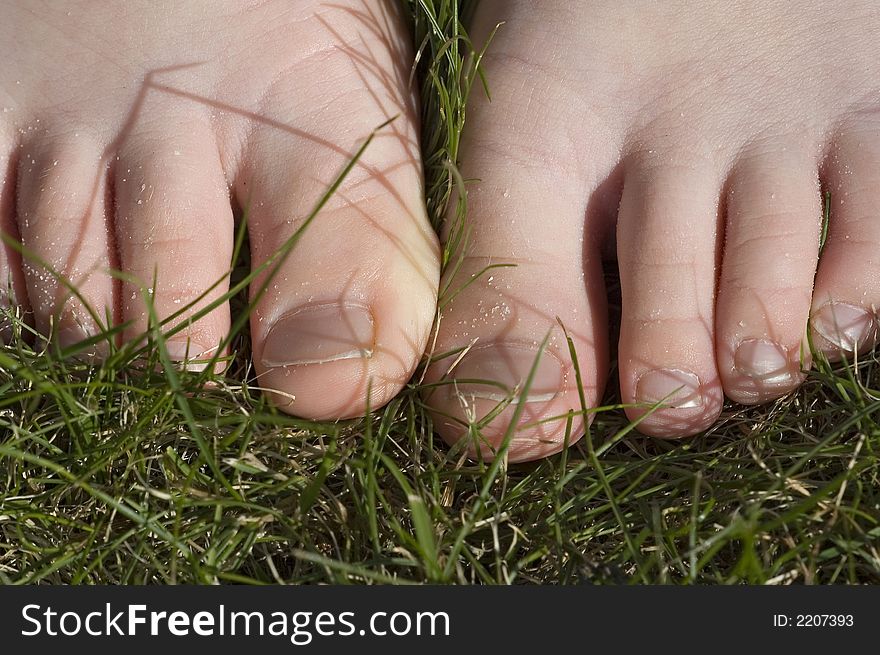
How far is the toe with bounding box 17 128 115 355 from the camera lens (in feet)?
3.30

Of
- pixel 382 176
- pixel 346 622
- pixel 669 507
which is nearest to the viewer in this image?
pixel 346 622

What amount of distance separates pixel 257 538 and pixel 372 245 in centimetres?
38

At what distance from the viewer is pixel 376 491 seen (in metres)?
0.89

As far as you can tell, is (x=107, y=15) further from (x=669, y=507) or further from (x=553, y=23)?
(x=669, y=507)

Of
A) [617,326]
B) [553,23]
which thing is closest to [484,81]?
[553,23]

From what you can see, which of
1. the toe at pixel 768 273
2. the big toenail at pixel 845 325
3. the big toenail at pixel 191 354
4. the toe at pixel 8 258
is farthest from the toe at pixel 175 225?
the big toenail at pixel 845 325

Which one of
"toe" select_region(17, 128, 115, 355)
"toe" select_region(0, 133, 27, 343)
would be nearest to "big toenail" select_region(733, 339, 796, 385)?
"toe" select_region(17, 128, 115, 355)

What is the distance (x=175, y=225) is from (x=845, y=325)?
2.84ft

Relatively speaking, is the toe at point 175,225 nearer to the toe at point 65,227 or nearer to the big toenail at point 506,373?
the toe at point 65,227

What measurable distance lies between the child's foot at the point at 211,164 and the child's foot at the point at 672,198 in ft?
0.39

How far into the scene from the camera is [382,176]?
3.46 feet

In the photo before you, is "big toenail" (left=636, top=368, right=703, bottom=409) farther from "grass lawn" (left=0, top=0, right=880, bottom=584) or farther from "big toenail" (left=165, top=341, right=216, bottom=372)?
"big toenail" (left=165, top=341, right=216, bottom=372)

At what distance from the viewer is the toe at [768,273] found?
1.00 meters

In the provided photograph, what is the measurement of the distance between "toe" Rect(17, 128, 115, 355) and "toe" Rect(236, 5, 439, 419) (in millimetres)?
193
